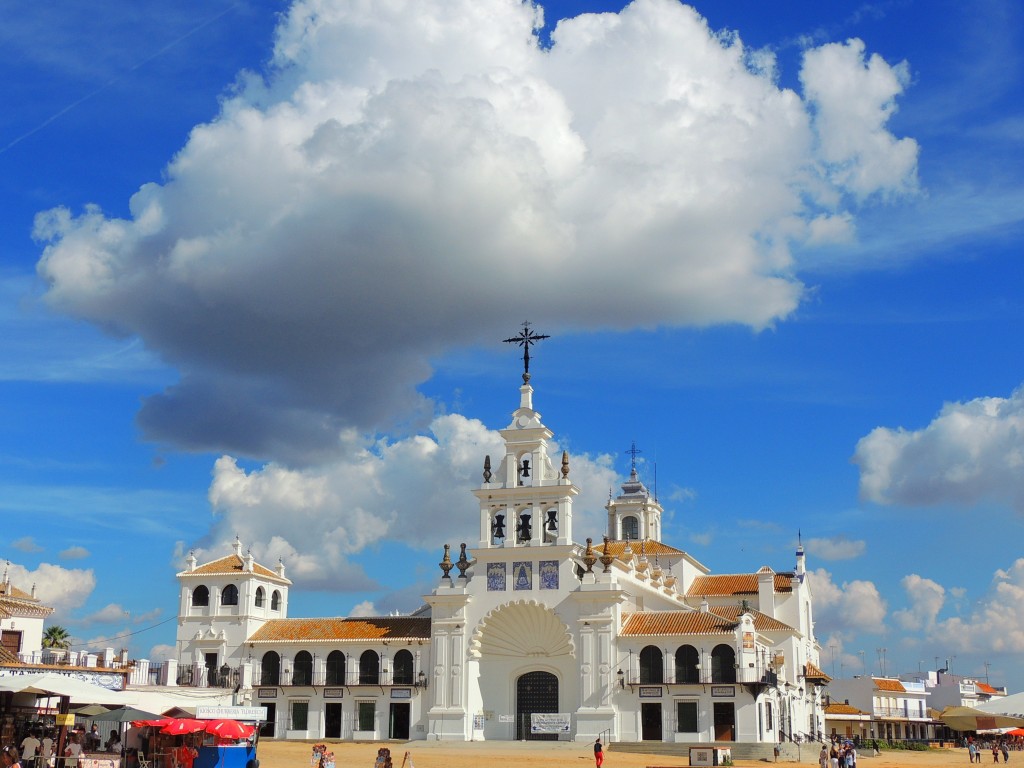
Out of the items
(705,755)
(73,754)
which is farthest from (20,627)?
(705,755)

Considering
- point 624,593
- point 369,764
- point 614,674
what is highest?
point 624,593

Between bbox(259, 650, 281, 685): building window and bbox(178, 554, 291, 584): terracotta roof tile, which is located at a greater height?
bbox(178, 554, 291, 584): terracotta roof tile

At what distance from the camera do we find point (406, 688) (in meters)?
55.6

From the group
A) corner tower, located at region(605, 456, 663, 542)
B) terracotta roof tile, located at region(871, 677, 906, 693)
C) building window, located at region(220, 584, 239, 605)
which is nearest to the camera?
building window, located at region(220, 584, 239, 605)

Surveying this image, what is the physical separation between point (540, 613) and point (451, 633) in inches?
172

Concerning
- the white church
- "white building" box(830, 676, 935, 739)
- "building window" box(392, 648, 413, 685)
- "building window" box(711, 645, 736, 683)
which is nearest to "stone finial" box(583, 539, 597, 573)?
the white church

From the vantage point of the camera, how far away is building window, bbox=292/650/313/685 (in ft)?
189

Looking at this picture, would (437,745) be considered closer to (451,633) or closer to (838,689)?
(451,633)

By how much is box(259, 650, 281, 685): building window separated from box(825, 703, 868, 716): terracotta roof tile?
157ft

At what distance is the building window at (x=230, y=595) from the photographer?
6003 cm

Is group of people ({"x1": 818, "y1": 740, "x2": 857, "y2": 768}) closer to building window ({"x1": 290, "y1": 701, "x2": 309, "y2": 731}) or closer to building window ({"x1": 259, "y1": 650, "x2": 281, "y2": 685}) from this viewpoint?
building window ({"x1": 290, "y1": 701, "x2": 309, "y2": 731})

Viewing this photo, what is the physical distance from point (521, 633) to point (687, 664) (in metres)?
8.31

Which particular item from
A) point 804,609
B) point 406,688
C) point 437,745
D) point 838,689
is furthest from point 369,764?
point 838,689

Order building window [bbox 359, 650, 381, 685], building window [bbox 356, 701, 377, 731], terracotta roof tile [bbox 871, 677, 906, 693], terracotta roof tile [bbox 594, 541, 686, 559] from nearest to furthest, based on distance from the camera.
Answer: building window [bbox 356, 701, 377, 731], building window [bbox 359, 650, 381, 685], terracotta roof tile [bbox 594, 541, 686, 559], terracotta roof tile [bbox 871, 677, 906, 693]
